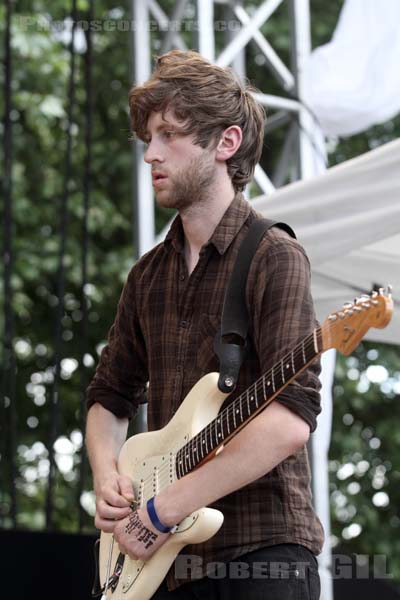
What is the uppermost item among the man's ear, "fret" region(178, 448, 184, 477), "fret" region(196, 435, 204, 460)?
the man's ear

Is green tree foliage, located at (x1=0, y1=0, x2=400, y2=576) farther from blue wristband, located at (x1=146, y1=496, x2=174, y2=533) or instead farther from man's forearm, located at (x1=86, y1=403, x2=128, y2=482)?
blue wristband, located at (x1=146, y1=496, x2=174, y2=533)

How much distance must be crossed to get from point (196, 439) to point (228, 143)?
1.93 ft

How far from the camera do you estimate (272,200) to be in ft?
10.4

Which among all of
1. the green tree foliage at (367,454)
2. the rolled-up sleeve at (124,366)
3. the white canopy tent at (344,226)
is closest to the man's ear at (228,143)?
the rolled-up sleeve at (124,366)

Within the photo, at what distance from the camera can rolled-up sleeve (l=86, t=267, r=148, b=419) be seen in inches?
87.5

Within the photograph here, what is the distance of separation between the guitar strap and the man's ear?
0.17 metres

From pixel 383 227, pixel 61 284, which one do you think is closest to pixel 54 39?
pixel 61 284

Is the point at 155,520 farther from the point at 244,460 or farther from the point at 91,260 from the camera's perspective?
the point at 91,260

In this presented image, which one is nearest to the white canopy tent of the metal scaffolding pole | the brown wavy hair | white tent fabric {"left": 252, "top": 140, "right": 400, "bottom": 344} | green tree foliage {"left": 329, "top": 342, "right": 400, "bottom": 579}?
white tent fabric {"left": 252, "top": 140, "right": 400, "bottom": 344}

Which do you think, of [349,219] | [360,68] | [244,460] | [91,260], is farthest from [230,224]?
[91,260]

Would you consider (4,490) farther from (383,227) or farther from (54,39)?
(383,227)

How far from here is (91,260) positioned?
801cm

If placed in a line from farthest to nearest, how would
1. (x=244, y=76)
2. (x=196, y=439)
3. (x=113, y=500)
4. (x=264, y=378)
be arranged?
(x=244, y=76), (x=113, y=500), (x=196, y=439), (x=264, y=378)

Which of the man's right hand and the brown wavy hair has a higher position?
the brown wavy hair
